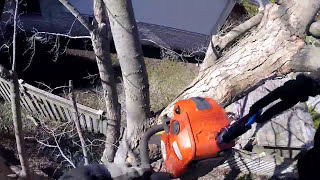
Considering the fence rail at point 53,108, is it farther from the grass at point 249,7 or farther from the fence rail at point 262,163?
the grass at point 249,7

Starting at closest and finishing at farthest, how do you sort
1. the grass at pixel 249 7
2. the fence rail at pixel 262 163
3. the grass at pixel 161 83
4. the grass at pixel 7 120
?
1. the fence rail at pixel 262 163
2. the grass at pixel 7 120
3. the grass at pixel 161 83
4. the grass at pixel 249 7

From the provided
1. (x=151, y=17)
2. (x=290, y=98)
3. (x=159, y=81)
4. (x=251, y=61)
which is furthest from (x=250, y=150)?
(x=290, y=98)

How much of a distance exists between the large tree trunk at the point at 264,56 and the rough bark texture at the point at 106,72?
2.87ft

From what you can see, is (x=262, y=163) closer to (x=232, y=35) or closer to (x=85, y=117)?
(x=232, y=35)

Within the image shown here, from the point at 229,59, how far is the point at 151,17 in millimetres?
4909

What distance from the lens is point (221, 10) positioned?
8836 mm

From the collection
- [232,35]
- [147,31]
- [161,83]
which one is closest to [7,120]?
[161,83]

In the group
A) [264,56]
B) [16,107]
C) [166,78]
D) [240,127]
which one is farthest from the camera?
[166,78]

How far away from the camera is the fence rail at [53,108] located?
20.2ft

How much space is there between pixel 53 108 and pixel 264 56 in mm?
4330

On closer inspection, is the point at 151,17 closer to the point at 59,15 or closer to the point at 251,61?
the point at 59,15

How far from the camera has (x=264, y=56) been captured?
3199 millimetres

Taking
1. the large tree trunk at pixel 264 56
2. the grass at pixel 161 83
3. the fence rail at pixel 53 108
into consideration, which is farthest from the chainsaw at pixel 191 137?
the grass at pixel 161 83

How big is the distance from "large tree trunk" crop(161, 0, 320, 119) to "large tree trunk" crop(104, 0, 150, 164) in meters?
0.37
